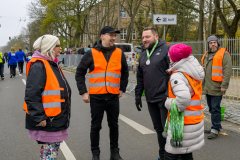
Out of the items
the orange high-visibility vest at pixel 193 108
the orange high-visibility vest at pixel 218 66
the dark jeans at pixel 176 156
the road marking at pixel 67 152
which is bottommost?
the road marking at pixel 67 152

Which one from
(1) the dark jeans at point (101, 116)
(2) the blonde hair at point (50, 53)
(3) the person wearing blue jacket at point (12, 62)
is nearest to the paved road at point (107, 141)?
(1) the dark jeans at point (101, 116)

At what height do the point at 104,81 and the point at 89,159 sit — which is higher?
the point at 104,81

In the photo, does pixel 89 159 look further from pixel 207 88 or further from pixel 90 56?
pixel 207 88

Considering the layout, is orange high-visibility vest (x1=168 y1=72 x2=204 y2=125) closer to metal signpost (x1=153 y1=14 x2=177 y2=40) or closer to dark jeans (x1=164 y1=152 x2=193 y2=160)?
dark jeans (x1=164 y1=152 x2=193 y2=160)

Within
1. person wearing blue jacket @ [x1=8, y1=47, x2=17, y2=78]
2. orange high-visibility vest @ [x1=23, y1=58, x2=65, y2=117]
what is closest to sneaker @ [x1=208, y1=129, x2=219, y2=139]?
orange high-visibility vest @ [x1=23, y1=58, x2=65, y2=117]

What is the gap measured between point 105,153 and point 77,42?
3847 cm

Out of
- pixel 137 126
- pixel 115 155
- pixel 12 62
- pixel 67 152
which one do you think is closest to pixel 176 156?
pixel 115 155

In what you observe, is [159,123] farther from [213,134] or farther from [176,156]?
[213,134]

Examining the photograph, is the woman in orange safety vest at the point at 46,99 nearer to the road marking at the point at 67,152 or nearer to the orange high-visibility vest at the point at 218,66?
the road marking at the point at 67,152

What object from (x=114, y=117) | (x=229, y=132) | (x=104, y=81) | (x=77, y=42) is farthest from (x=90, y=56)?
(x=77, y=42)

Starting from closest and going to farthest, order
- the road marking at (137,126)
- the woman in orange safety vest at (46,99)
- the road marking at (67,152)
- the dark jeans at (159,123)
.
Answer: the woman in orange safety vest at (46,99) < the dark jeans at (159,123) < the road marking at (67,152) < the road marking at (137,126)

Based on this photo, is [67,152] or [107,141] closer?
[67,152]

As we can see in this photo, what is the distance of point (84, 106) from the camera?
859cm

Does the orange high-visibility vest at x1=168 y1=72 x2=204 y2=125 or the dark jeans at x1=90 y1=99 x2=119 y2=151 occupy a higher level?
the orange high-visibility vest at x1=168 y1=72 x2=204 y2=125
